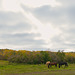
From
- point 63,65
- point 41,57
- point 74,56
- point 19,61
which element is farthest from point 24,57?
point 74,56

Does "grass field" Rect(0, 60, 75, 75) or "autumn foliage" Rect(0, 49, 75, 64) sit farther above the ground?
"autumn foliage" Rect(0, 49, 75, 64)

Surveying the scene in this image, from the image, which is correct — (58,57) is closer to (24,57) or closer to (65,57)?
(65,57)

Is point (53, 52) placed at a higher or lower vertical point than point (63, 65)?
higher

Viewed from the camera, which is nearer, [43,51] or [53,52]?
[43,51]

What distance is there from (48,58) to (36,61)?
12.2ft

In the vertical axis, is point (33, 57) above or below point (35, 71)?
above

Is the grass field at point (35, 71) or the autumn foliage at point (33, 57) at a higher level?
the autumn foliage at point (33, 57)

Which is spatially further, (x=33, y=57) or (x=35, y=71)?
(x=33, y=57)

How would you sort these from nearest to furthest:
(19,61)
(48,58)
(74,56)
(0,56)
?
(19,61)
(48,58)
(0,56)
(74,56)

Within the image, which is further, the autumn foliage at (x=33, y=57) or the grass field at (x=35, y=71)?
the autumn foliage at (x=33, y=57)

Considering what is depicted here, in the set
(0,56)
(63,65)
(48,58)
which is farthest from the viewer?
(0,56)

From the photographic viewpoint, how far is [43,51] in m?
38.5

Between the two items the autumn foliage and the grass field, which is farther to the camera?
the autumn foliage

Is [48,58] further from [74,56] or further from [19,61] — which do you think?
[74,56]
